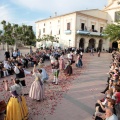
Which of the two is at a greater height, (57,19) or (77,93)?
(57,19)

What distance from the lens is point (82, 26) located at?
136 feet

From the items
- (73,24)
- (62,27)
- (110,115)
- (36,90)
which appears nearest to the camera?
(110,115)

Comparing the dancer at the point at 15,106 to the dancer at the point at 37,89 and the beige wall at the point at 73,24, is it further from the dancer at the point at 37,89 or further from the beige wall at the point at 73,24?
the beige wall at the point at 73,24

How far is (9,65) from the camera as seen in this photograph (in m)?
14.0

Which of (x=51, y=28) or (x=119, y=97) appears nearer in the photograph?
(x=119, y=97)

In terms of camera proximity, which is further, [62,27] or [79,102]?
[62,27]

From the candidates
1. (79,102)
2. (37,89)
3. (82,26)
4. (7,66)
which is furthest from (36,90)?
(82,26)

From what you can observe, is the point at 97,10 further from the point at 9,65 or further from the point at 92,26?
the point at 9,65

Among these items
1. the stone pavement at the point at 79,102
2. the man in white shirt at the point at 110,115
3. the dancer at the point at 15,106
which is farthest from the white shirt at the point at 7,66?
the man in white shirt at the point at 110,115

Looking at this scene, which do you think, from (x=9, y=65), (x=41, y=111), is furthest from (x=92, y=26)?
(x=41, y=111)

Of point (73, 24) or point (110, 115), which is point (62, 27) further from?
point (110, 115)

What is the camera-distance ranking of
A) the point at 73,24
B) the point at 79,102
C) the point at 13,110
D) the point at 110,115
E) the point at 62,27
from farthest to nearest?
the point at 62,27 < the point at 73,24 < the point at 79,102 < the point at 13,110 < the point at 110,115

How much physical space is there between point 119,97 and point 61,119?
211 cm

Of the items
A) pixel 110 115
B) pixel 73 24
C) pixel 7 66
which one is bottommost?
pixel 110 115
